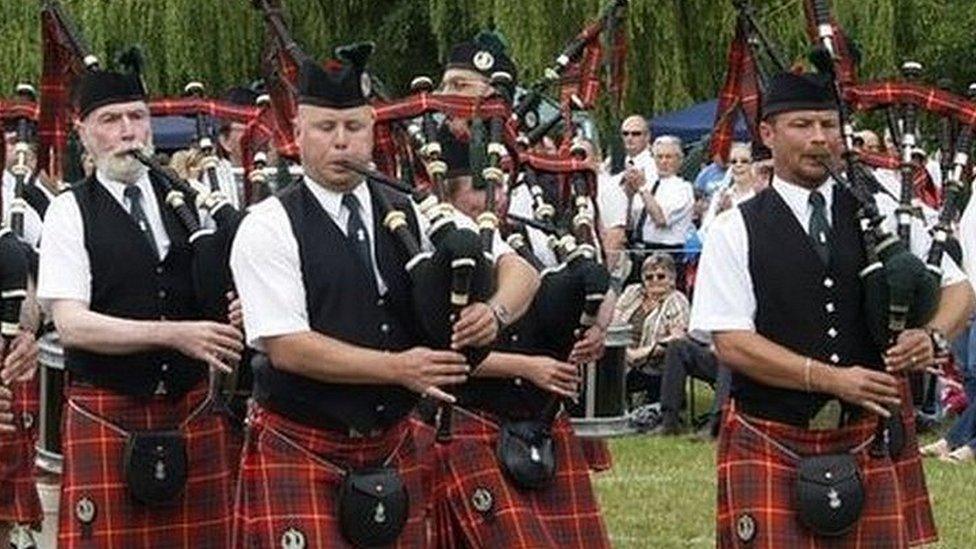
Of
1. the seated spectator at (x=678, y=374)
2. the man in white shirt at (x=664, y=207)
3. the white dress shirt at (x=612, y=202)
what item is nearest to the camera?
the white dress shirt at (x=612, y=202)

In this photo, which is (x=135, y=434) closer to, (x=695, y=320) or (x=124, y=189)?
(x=124, y=189)

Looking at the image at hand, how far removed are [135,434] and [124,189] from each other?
2.16 feet

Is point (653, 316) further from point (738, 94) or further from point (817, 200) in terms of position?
point (817, 200)

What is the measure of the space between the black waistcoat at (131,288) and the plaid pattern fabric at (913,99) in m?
1.87

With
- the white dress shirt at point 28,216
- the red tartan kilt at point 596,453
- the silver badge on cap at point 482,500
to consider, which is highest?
the white dress shirt at point 28,216

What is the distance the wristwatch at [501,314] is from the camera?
249 inches

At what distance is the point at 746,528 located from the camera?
647 centimetres

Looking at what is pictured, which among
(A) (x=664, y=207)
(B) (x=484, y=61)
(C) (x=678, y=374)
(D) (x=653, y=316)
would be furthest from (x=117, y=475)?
(A) (x=664, y=207)

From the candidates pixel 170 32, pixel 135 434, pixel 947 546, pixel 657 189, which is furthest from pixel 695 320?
pixel 170 32

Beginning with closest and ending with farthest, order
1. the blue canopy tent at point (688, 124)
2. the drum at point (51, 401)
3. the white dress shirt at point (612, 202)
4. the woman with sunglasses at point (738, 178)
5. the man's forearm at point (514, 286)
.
A: 1. the man's forearm at point (514, 286)
2. the drum at point (51, 401)
3. the woman with sunglasses at point (738, 178)
4. the white dress shirt at point (612, 202)
5. the blue canopy tent at point (688, 124)

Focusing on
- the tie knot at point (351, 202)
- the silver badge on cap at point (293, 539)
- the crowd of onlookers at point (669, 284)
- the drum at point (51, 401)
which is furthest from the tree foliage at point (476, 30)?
the silver badge on cap at point (293, 539)

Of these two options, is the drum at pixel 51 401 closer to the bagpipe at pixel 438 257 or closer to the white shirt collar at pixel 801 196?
the bagpipe at pixel 438 257

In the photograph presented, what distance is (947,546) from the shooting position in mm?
9070

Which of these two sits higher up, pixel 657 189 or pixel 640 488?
pixel 657 189
